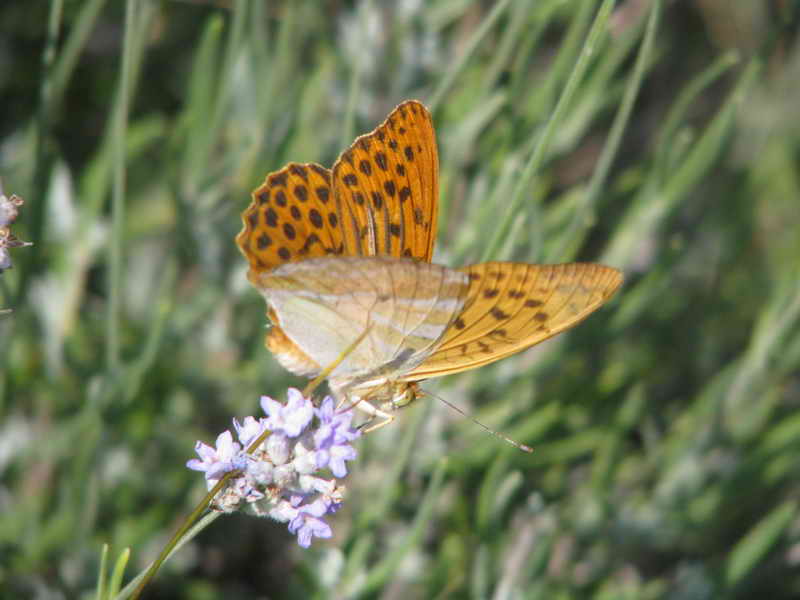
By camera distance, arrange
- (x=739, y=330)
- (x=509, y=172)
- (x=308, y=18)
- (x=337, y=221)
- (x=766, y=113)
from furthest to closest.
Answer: (x=766, y=113) → (x=739, y=330) → (x=308, y=18) → (x=509, y=172) → (x=337, y=221)

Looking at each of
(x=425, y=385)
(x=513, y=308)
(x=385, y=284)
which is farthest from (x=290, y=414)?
(x=425, y=385)

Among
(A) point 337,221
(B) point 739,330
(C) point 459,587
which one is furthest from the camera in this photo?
(B) point 739,330

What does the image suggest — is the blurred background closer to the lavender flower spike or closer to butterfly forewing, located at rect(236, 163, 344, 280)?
butterfly forewing, located at rect(236, 163, 344, 280)

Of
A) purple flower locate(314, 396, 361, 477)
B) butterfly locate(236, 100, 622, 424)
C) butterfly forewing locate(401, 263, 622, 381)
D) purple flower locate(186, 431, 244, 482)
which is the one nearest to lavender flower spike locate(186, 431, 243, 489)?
purple flower locate(186, 431, 244, 482)

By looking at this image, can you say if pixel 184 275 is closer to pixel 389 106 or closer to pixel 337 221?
pixel 389 106

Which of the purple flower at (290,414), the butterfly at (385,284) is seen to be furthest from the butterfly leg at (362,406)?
the purple flower at (290,414)

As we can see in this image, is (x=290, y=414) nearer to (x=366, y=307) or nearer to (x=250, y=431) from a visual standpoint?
(x=250, y=431)

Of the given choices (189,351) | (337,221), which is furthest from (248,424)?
(189,351)
